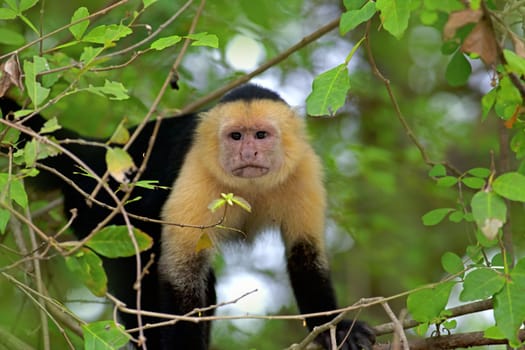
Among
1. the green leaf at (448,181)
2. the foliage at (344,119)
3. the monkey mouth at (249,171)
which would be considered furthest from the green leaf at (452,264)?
the monkey mouth at (249,171)

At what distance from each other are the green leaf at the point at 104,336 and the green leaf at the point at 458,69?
1939 mm

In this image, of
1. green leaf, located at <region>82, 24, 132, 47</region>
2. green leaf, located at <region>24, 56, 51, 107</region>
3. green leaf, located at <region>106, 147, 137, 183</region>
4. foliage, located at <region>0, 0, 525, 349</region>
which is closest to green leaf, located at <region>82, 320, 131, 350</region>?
foliage, located at <region>0, 0, 525, 349</region>

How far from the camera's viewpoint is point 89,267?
2.53 metres

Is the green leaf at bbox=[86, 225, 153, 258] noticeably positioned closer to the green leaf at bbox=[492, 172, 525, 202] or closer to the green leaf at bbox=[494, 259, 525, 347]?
the green leaf at bbox=[492, 172, 525, 202]

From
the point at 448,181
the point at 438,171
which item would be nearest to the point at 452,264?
the point at 448,181

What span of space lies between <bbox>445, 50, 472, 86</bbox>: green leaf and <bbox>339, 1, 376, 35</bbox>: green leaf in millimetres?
793

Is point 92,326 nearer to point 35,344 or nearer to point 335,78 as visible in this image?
point 335,78

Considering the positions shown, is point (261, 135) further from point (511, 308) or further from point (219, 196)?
point (511, 308)

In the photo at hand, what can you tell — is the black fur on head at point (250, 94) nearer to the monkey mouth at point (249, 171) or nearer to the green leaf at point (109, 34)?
the monkey mouth at point (249, 171)

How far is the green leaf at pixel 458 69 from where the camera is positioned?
11.7 ft

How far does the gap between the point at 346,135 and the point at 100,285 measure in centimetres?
668

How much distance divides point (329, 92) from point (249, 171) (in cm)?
143

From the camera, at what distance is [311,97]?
300 cm

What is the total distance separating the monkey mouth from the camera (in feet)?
14.3
